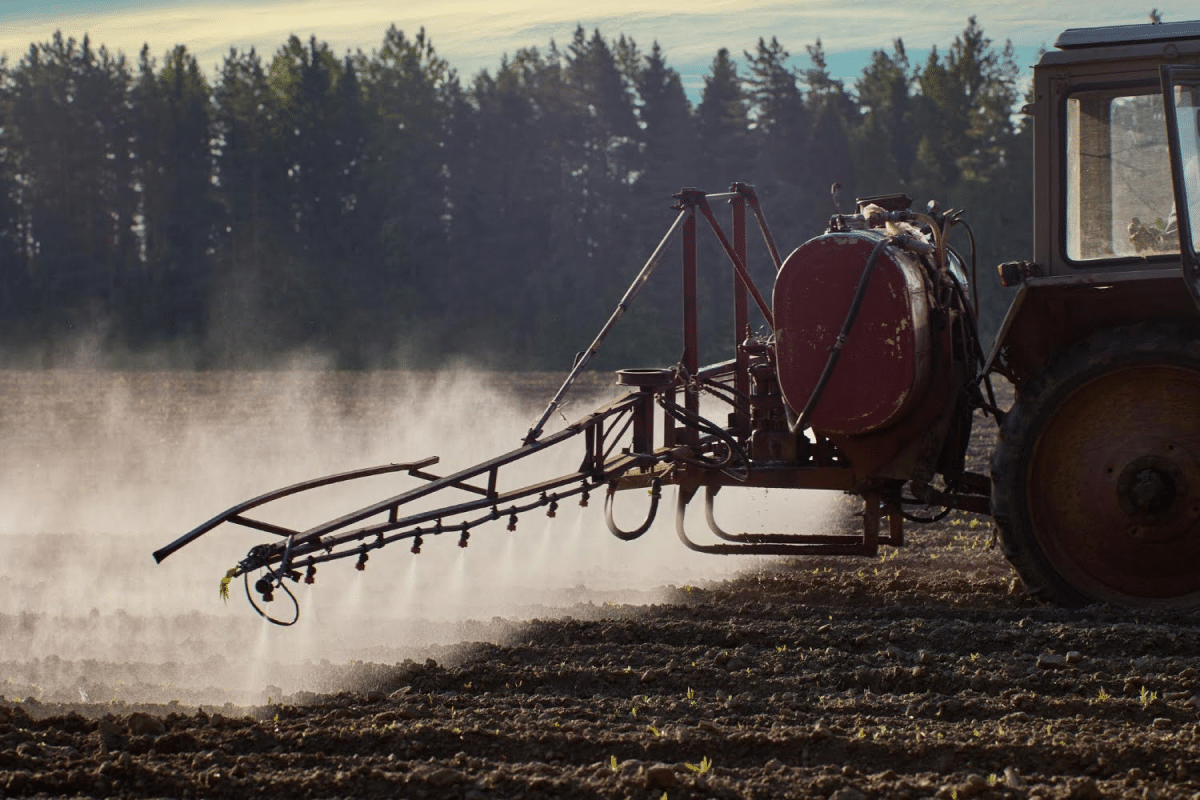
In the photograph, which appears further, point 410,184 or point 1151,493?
point 410,184

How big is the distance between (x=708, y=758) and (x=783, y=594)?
294 cm

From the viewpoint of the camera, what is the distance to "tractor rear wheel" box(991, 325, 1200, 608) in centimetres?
595

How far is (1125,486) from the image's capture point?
6.03 m

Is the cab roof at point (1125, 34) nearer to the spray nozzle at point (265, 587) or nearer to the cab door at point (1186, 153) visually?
the cab door at point (1186, 153)

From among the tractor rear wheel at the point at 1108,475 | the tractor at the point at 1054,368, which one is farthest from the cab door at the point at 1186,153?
the tractor rear wheel at the point at 1108,475

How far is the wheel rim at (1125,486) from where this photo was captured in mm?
5949

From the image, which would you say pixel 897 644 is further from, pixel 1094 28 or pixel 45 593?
pixel 45 593

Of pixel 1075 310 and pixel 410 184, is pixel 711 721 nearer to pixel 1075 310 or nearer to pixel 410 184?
pixel 1075 310

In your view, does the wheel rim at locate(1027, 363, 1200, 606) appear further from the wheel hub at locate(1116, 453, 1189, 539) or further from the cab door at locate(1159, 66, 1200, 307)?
the cab door at locate(1159, 66, 1200, 307)

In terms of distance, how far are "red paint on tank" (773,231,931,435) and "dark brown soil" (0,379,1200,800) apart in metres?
1.02

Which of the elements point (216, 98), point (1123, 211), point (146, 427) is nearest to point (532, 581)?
point (1123, 211)

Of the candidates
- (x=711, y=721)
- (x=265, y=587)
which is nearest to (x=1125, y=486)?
(x=711, y=721)

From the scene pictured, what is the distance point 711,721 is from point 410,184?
143 ft

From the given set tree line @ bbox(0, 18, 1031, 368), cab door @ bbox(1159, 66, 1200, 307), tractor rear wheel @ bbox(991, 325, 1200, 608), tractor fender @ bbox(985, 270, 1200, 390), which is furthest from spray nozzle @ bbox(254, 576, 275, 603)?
tree line @ bbox(0, 18, 1031, 368)
